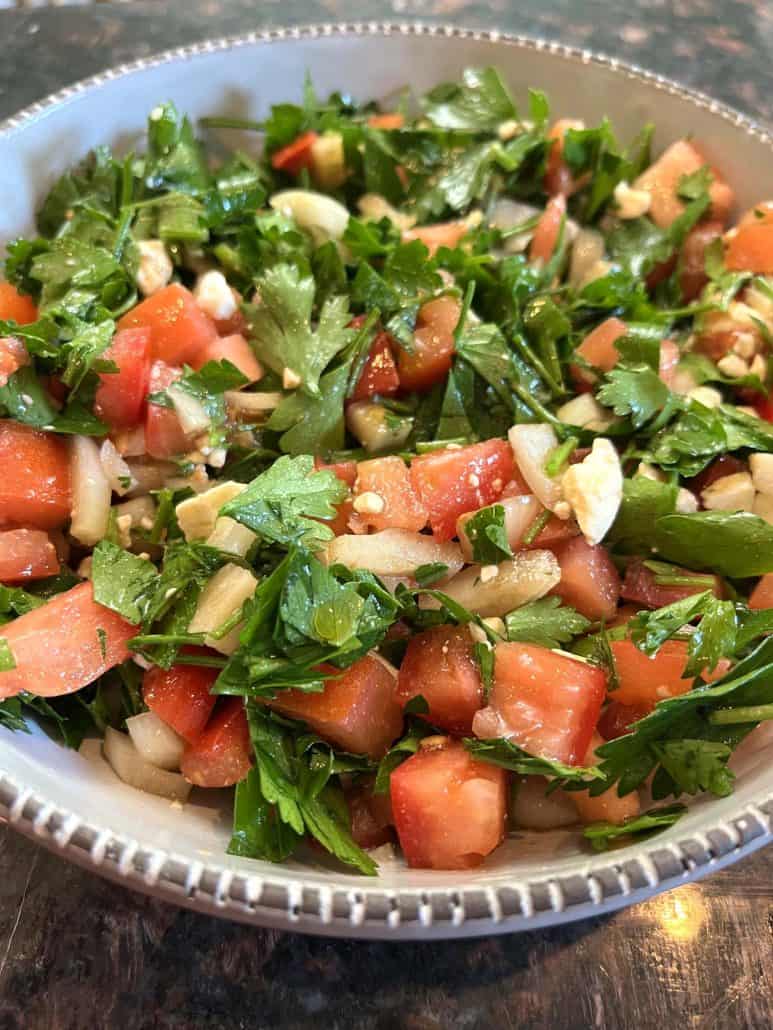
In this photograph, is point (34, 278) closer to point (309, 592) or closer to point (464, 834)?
point (309, 592)

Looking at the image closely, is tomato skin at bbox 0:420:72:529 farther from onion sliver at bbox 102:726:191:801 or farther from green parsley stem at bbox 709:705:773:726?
green parsley stem at bbox 709:705:773:726

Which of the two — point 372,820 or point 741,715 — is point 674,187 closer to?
point 741,715

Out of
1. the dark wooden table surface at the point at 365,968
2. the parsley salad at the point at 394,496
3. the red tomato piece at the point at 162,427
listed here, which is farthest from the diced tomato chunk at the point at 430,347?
the dark wooden table surface at the point at 365,968

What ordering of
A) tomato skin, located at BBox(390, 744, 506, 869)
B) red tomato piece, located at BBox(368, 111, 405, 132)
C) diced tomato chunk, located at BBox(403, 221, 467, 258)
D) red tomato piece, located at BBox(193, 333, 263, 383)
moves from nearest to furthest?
tomato skin, located at BBox(390, 744, 506, 869) < red tomato piece, located at BBox(193, 333, 263, 383) < diced tomato chunk, located at BBox(403, 221, 467, 258) < red tomato piece, located at BBox(368, 111, 405, 132)

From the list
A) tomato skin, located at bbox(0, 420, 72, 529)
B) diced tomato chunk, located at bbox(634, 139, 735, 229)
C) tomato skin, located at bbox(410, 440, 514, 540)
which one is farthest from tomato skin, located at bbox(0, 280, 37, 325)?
diced tomato chunk, located at bbox(634, 139, 735, 229)

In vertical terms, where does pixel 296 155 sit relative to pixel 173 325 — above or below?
above

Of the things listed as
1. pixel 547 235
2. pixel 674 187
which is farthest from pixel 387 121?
pixel 674 187

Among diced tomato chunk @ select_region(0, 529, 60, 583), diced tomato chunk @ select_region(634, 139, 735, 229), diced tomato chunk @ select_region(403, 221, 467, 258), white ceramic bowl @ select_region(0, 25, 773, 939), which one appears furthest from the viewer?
diced tomato chunk @ select_region(634, 139, 735, 229)

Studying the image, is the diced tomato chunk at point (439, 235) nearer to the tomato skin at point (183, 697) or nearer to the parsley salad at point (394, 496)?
the parsley salad at point (394, 496)
